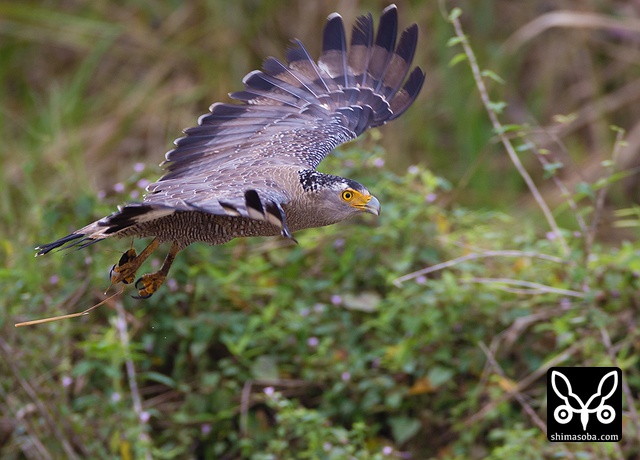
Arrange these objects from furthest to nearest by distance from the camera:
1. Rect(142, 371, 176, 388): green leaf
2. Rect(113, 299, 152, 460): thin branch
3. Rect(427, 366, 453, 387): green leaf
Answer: Rect(427, 366, 453, 387): green leaf, Rect(142, 371, 176, 388): green leaf, Rect(113, 299, 152, 460): thin branch

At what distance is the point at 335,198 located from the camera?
4211 millimetres

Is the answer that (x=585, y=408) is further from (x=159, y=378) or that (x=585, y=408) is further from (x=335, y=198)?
(x=159, y=378)

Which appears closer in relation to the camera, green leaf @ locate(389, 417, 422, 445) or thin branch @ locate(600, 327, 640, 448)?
thin branch @ locate(600, 327, 640, 448)

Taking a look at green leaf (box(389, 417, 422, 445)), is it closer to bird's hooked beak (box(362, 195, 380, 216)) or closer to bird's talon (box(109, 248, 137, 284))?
bird's hooked beak (box(362, 195, 380, 216))

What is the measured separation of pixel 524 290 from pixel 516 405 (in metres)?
0.63

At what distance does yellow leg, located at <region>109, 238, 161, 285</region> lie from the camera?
13.6 feet

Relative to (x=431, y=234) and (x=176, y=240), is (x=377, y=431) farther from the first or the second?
(x=176, y=240)

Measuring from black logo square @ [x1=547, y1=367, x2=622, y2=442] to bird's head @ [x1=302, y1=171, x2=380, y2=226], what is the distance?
148cm

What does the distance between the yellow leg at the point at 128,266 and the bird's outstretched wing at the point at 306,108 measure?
0.29 m

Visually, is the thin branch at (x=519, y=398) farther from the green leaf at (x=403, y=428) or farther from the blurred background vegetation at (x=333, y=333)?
the green leaf at (x=403, y=428)

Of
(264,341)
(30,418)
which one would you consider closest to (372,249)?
(264,341)

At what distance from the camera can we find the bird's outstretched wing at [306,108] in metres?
4.58

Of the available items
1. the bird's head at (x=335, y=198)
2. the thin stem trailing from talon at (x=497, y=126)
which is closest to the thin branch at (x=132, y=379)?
A: the bird's head at (x=335, y=198)

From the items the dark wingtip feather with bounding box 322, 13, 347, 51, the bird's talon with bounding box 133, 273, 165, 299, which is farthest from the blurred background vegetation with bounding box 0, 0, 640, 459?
the bird's talon with bounding box 133, 273, 165, 299
